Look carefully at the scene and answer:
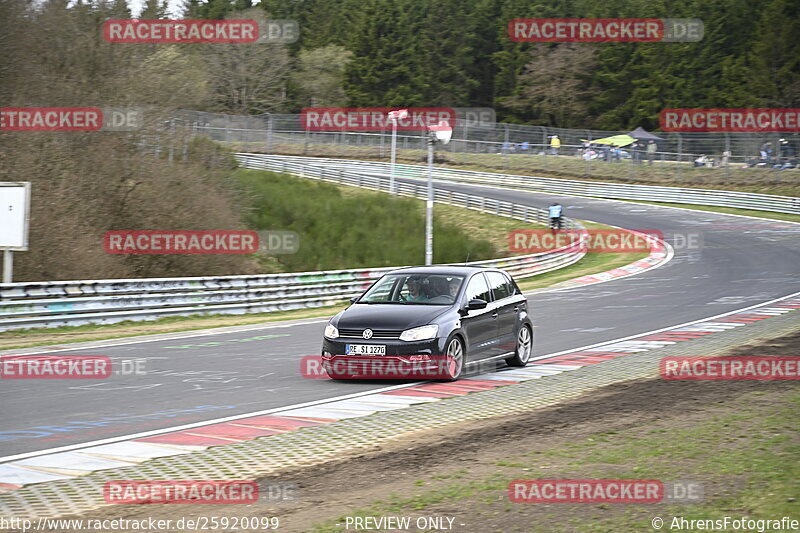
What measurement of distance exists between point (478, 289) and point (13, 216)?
11471 mm

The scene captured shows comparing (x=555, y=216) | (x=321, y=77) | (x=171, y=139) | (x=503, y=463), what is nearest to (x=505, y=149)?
(x=555, y=216)

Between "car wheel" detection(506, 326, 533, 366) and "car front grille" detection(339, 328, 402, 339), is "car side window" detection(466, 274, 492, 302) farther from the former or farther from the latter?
"car front grille" detection(339, 328, 402, 339)

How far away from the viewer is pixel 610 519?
6.09m

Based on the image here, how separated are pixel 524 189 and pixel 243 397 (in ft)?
180

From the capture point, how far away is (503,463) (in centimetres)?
782

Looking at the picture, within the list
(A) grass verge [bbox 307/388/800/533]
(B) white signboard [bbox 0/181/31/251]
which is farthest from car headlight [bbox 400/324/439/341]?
(B) white signboard [bbox 0/181/31/251]

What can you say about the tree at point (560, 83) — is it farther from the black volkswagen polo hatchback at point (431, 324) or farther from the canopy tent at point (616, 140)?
the black volkswagen polo hatchback at point (431, 324)

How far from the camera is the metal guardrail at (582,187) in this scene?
55562 millimetres

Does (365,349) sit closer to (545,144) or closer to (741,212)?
(741,212)

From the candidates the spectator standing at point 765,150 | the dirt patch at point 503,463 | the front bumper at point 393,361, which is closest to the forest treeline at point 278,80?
the front bumper at point 393,361

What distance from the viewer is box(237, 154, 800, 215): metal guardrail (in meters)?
55.6

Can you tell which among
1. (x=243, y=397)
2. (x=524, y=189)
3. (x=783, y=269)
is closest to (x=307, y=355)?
(x=243, y=397)

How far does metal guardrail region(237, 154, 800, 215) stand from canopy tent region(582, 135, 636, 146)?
9.70ft

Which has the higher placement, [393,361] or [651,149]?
[651,149]
